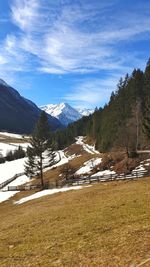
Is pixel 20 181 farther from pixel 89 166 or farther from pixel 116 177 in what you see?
pixel 116 177

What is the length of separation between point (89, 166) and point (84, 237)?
6425cm

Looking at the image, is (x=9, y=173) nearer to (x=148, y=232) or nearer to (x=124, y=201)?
(x=124, y=201)

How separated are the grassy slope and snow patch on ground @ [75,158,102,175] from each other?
50746 millimetres

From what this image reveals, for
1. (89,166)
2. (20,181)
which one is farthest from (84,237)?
(20,181)

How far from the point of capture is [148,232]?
19344 millimetres

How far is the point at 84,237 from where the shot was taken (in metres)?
20.8

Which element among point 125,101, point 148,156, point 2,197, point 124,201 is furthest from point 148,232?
point 125,101

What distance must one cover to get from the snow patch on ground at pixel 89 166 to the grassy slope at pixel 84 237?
50.7m

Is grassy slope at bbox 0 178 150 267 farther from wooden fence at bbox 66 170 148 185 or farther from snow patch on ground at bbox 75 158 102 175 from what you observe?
snow patch on ground at bbox 75 158 102 175

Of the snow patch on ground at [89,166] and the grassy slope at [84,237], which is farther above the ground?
the snow patch on ground at [89,166]

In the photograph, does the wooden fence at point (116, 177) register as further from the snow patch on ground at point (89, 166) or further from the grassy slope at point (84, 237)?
the grassy slope at point (84, 237)

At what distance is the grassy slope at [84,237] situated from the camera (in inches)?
678

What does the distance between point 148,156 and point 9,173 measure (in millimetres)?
62039

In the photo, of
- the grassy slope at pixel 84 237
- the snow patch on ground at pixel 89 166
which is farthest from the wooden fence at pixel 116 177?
the grassy slope at pixel 84 237
